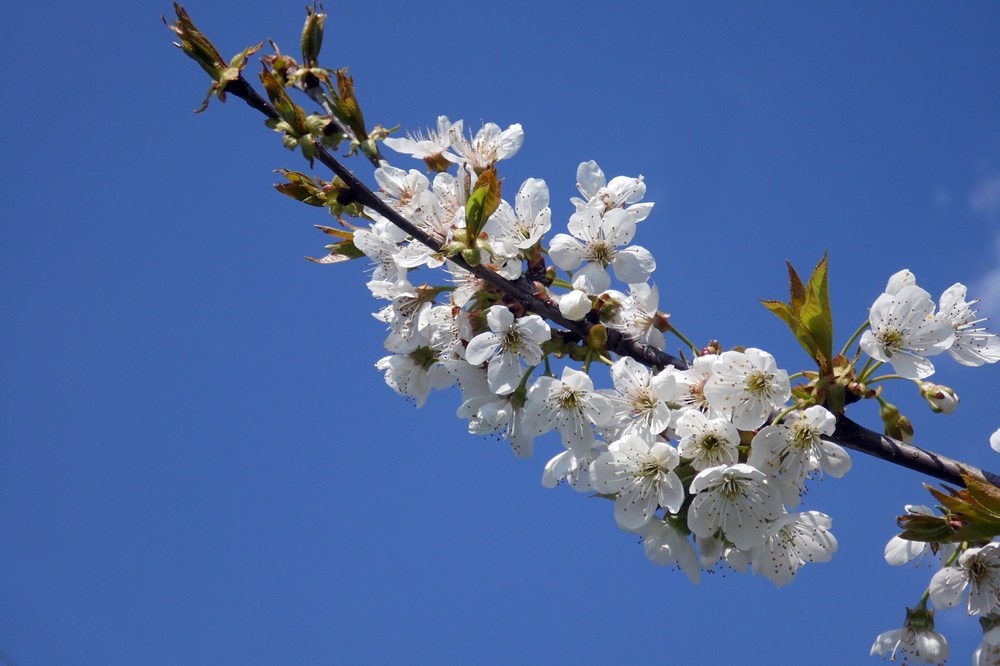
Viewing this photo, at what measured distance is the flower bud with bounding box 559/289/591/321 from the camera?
2.15 meters

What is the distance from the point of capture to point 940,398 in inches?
89.3

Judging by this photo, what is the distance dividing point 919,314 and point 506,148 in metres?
1.37

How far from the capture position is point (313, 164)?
77.3 inches

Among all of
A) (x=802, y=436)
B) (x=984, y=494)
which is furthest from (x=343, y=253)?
(x=984, y=494)

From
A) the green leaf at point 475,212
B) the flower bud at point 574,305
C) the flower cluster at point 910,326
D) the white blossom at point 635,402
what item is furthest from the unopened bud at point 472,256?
the flower cluster at point 910,326

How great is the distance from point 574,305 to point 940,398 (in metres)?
1.12

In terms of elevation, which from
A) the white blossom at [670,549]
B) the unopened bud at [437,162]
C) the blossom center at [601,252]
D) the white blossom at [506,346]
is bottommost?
the white blossom at [670,549]

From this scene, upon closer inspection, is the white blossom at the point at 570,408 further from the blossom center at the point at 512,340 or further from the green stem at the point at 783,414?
the green stem at the point at 783,414

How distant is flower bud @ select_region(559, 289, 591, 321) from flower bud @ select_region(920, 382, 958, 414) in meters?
1.05

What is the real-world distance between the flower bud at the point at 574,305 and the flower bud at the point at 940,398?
1.05 m

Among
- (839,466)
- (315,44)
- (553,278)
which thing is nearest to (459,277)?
(553,278)

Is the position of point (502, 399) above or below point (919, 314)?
below

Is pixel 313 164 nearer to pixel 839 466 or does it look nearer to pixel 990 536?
pixel 839 466

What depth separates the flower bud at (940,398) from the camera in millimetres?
2256
